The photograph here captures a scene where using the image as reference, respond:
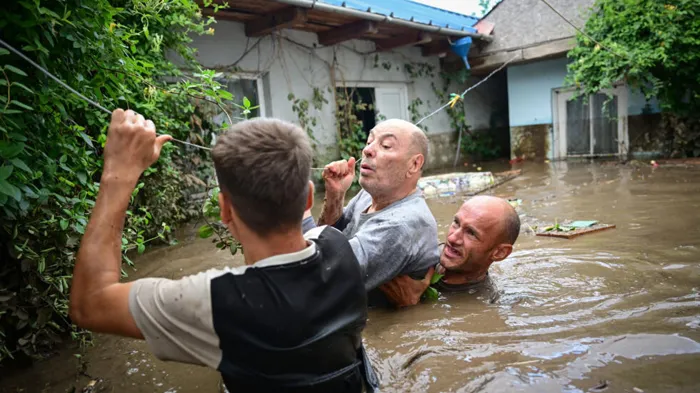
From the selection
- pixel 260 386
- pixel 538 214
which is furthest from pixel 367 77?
pixel 260 386

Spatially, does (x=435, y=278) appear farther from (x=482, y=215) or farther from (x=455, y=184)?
(x=455, y=184)

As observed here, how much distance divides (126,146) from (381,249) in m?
1.45

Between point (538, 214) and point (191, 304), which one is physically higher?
point (191, 304)

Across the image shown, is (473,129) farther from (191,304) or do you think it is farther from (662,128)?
(191,304)

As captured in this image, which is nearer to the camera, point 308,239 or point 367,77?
point 308,239

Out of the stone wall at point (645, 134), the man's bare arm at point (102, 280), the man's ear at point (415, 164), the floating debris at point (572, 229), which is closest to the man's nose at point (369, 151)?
the man's ear at point (415, 164)

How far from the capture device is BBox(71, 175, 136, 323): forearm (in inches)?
52.1

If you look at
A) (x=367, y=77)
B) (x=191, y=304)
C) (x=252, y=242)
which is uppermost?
(x=367, y=77)

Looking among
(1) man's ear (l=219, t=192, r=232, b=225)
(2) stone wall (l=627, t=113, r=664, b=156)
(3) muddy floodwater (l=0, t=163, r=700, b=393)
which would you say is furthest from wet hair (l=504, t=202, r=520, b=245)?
(2) stone wall (l=627, t=113, r=664, b=156)

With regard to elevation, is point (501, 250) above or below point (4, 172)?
below

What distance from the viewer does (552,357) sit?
7.32 feet

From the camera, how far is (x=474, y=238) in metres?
3.08

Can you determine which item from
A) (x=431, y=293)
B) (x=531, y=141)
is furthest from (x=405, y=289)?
(x=531, y=141)

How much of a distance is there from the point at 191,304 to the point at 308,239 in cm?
45
